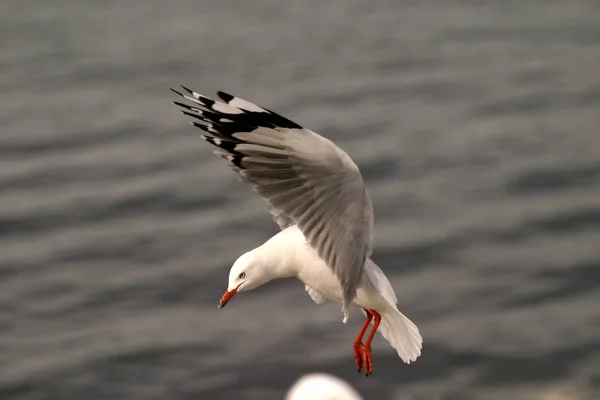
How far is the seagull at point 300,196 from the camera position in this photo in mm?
5352

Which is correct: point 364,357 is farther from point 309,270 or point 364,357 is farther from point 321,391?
point 321,391

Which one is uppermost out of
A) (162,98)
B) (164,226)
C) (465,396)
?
(162,98)

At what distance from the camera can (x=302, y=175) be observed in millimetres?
5441

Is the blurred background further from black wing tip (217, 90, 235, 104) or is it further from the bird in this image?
the bird

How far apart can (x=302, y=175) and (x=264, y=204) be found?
383 centimetres

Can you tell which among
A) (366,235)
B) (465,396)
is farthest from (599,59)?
(366,235)

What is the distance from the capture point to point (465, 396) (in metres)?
7.08

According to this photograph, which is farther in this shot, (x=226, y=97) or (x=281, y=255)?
(x=281, y=255)

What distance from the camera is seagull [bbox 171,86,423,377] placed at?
5.35 metres

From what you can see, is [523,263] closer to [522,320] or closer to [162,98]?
[522,320]

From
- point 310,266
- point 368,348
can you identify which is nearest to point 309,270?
point 310,266

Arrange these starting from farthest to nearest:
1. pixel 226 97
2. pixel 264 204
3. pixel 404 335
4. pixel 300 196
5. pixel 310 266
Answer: pixel 264 204 < pixel 404 335 < pixel 310 266 < pixel 300 196 < pixel 226 97

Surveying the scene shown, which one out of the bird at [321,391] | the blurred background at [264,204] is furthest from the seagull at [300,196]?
the blurred background at [264,204]

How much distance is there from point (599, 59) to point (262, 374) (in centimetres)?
518
